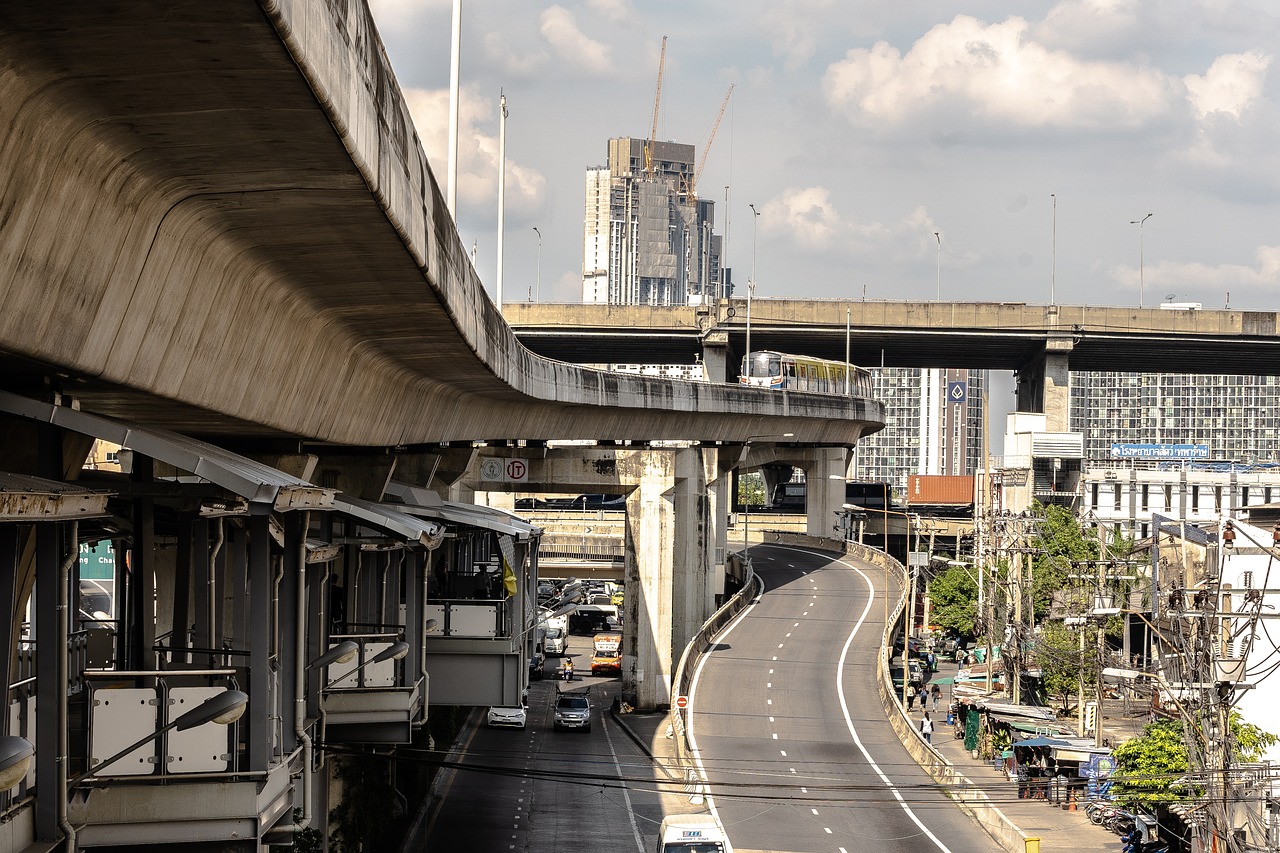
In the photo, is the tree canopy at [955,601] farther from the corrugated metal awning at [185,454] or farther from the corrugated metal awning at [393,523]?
the corrugated metal awning at [185,454]

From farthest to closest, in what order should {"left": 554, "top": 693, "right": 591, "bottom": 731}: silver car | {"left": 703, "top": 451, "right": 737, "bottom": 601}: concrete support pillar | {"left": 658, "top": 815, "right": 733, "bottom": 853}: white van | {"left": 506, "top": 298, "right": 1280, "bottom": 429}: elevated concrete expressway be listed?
{"left": 506, "top": 298, "right": 1280, "bottom": 429}: elevated concrete expressway < {"left": 703, "top": 451, "right": 737, "bottom": 601}: concrete support pillar < {"left": 554, "top": 693, "right": 591, "bottom": 731}: silver car < {"left": 658, "top": 815, "right": 733, "bottom": 853}: white van

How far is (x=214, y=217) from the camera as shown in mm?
10977

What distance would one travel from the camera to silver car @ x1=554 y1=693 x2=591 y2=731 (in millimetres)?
51875

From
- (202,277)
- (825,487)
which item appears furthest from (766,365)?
(202,277)

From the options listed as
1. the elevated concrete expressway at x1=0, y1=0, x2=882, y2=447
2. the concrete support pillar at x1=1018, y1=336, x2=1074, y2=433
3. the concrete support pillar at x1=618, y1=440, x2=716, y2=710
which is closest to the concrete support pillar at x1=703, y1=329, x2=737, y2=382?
the concrete support pillar at x1=1018, y1=336, x2=1074, y2=433

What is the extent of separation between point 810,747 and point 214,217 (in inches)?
1337

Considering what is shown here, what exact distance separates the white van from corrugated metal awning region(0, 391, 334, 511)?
753 inches

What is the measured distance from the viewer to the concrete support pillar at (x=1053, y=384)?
97125 mm

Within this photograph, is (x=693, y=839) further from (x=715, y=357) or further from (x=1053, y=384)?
(x=1053, y=384)

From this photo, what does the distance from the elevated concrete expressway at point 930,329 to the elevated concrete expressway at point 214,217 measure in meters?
79.1


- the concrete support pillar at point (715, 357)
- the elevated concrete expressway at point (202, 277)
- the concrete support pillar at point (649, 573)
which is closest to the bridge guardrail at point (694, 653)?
the concrete support pillar at point (649, 573)

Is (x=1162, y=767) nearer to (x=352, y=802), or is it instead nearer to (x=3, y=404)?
(x=352, y=802)

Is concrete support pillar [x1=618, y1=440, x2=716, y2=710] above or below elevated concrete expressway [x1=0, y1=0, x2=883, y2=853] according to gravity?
below

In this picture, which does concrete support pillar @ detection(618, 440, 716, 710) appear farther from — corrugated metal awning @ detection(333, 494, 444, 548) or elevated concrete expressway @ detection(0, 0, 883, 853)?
elevated concrete expressway @ detection(0, 0, 883, 853)
